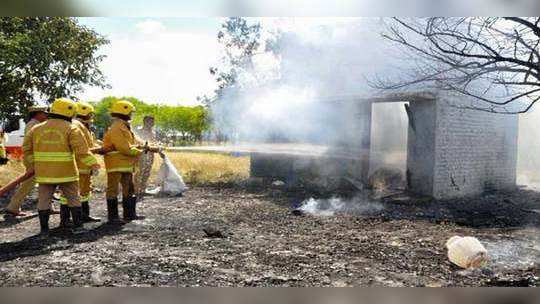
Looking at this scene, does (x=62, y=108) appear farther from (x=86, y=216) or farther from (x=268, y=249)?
(x=268, y=249)

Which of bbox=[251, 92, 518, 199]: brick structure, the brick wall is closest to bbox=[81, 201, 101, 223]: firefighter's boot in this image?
bbox=[251, 92, 518, 199]: brick structure

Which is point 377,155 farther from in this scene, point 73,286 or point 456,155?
point 73,286

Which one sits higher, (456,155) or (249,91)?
(249,91)

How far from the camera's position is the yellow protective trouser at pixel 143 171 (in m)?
8.73

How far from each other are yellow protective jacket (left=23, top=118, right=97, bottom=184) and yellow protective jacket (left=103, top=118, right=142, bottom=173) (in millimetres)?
650

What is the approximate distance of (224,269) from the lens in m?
4.16

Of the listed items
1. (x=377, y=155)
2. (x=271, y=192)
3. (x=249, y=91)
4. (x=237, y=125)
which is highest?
(x=249, y=91)

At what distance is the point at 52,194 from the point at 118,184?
3.17ft

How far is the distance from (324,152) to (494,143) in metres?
4.59

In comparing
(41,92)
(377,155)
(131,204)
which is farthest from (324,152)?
(41,92)

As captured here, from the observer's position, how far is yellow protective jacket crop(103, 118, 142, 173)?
585cm

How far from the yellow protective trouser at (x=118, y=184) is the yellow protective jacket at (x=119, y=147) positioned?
9 cm

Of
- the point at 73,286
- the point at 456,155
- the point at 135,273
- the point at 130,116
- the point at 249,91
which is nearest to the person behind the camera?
the point at 73,286

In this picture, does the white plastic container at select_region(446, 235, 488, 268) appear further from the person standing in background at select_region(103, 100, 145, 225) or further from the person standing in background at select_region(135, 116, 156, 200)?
the person standing in background at select_region(135, 116, 156, 200)
